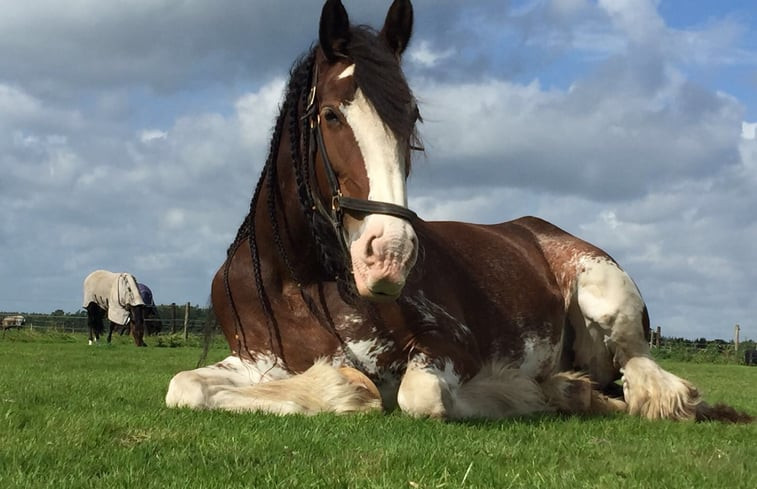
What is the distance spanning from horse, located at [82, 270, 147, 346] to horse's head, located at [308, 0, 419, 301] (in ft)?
71.8

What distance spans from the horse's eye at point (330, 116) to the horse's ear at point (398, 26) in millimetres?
838

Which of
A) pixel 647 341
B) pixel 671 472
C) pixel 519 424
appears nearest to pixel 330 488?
pixel 671 472

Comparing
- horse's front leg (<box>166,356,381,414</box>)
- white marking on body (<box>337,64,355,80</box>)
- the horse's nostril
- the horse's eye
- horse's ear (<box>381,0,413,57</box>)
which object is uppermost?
horse's ear (<box>381,0,413,57</box>)

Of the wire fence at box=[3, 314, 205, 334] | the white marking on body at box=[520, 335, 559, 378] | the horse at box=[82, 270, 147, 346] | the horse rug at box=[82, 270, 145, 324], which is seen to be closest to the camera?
the white marking on body at box=[520, 335, 559, 378]

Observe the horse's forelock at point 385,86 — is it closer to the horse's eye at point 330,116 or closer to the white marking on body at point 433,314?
the horse's eye at point 330,116

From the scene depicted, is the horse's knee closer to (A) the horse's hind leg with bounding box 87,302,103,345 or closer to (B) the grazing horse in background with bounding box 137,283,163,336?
(A) the horse's hind leg with bounding box 87,302,103,345

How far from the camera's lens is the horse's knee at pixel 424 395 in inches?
182

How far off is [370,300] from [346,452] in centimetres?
125

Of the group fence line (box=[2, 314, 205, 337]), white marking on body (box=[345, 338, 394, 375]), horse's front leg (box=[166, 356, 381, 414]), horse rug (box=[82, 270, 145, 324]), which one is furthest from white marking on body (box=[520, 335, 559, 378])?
fence line (box=[2, 314, 205, 337])

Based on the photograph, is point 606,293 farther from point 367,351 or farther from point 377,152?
point 377,152

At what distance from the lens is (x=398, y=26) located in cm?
516

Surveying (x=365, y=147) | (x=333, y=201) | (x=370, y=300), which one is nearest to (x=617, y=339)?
(x=370, y=300)

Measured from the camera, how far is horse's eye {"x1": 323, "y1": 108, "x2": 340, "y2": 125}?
14.6 ft

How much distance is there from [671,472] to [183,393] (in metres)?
2.82
